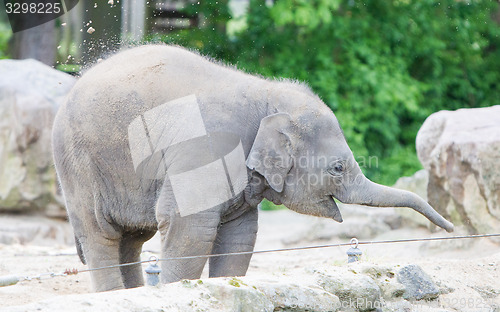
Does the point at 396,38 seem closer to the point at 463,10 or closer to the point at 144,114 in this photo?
the point at 463,10

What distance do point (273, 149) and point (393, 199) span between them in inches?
32.5

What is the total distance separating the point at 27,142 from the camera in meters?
9.37

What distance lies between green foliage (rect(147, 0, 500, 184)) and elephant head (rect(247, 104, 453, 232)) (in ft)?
25.9

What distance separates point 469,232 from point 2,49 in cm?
1001

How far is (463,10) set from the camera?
47.9 feet

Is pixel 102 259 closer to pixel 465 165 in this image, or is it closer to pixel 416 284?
pixel 416 284

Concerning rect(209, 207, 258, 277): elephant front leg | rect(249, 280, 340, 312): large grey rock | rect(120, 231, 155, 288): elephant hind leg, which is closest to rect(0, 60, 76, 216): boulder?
rect(120, 231, 155, 288): elephant hind leg

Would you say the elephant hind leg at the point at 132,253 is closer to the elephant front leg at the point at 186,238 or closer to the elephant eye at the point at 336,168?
the elephant front leg at the point at 186,238

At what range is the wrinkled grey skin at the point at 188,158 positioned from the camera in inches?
192

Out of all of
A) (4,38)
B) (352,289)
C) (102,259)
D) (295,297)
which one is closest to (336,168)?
(352,289)

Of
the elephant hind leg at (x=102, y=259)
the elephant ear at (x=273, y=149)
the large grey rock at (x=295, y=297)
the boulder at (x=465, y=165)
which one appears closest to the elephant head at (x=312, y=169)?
the elephant ear at (x=273, y=149)

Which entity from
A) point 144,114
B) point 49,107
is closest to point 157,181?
point 144,114

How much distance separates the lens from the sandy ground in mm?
5176

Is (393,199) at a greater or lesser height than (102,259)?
greater
